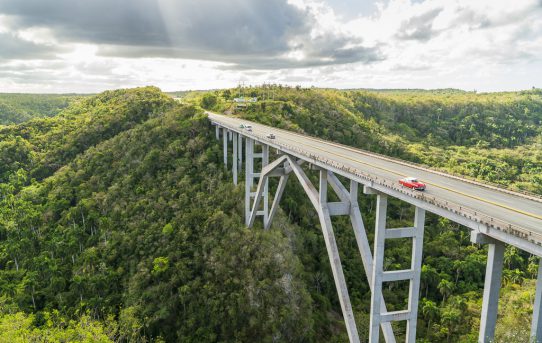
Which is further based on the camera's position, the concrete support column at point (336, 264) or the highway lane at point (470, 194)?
the concrete support column at point (336, 264)

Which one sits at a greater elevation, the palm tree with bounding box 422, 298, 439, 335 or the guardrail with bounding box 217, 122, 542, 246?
the guardrail with bounding box 217, 122, 542, 246

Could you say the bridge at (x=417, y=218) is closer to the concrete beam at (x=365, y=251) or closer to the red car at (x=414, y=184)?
the concrete beam at (x=365, y=251)

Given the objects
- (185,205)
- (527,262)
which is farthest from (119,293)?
(527,262)

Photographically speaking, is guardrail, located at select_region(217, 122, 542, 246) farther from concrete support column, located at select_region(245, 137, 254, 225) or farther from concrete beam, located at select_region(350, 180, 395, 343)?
concrete support column, located at select_region(245, 137, 254, 225)

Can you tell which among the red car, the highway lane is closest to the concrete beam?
the highway lane

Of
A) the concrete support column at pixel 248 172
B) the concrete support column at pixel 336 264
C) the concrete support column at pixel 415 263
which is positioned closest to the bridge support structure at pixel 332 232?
the concrete support column at pixel 336 264
